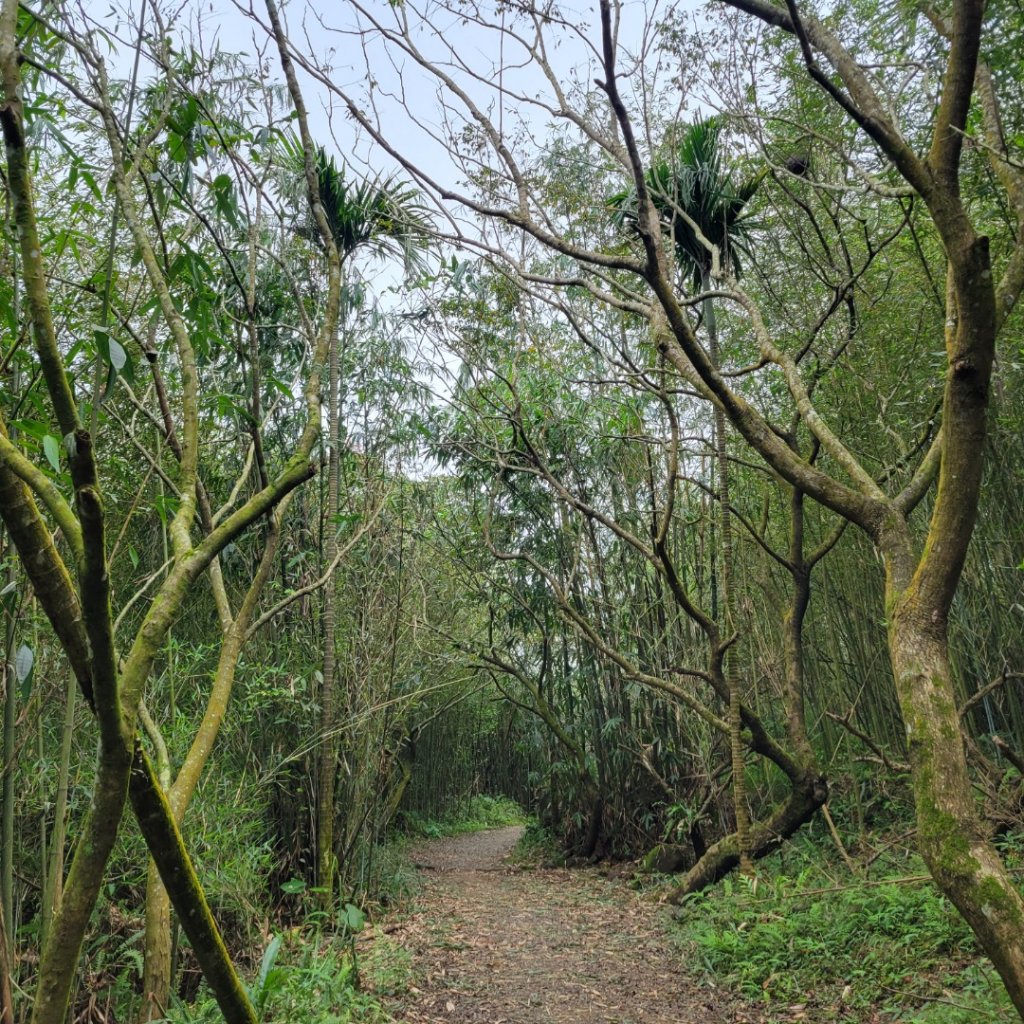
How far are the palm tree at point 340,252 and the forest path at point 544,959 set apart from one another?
741mm

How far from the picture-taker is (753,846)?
A: 4.36 metres

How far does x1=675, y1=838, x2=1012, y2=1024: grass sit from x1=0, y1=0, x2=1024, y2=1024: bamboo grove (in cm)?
54

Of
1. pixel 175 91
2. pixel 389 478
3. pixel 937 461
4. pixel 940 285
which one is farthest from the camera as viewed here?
pixel 389 478

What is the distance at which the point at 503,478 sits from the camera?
666cm

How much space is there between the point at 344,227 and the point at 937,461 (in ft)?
10.9

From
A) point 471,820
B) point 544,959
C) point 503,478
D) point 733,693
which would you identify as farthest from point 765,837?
point 471,820

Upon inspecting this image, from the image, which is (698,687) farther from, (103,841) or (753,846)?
(103,841)

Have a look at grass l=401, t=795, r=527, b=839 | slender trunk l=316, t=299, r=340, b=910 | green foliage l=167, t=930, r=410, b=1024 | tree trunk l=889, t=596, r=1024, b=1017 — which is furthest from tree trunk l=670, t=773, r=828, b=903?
grass l=401, t=795, r=527, b=839

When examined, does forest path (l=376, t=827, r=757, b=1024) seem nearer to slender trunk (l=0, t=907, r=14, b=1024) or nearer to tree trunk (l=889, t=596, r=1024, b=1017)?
tree trunk (l=889, t=596, r=1024, b=1017)

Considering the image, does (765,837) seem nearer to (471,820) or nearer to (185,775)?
(185,775)

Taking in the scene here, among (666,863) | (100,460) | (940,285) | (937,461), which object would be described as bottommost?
(666,863)

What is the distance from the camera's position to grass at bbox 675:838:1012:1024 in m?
2.58

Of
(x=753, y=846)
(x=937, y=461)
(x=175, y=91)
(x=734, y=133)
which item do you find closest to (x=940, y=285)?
(x=734, y=133)

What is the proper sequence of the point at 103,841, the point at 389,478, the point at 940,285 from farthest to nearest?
1. the point at 389,478
2. the point at 940,285
3. the point at 103,841
